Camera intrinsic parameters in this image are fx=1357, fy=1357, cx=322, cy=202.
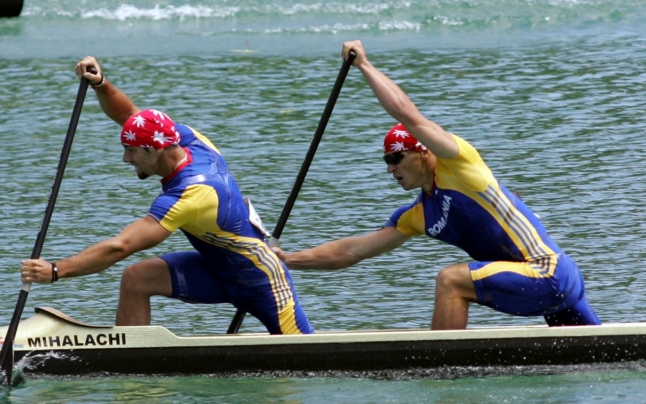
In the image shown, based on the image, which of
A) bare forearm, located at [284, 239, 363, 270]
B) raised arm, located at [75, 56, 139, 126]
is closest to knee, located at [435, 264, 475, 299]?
bare forearm, located at [284, 239, 363, 270]

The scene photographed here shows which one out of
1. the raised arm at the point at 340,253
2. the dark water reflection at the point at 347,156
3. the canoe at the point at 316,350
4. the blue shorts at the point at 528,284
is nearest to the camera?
the blue shorts at the point at 528,284

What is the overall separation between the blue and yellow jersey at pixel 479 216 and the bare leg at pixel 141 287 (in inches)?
58.7

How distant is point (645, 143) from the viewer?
45.9 feet

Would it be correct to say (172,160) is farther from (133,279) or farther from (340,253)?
(340,253)

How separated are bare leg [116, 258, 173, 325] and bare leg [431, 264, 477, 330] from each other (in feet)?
4.92

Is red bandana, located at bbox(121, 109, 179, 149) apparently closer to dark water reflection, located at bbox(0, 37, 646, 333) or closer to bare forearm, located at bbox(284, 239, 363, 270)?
bare forearm, located at bbox(284, 239, 363, 270)

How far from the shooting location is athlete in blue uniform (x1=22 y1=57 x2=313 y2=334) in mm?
7160

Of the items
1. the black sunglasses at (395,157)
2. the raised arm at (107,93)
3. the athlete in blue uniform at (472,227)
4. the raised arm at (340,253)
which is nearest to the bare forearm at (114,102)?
the raised arm at (107,93)

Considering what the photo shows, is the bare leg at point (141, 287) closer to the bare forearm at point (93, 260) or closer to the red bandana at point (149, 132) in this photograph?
the bare forearm at point (93, 260)

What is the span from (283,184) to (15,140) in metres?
3.79

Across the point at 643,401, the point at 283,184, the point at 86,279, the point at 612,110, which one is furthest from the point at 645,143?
the point at 643,401

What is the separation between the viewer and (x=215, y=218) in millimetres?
7258

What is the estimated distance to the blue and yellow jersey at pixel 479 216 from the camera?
→ 716 cm

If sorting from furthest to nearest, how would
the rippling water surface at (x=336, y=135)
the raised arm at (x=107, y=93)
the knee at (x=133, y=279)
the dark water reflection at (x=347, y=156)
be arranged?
1. the dark water reflection at (x=347, y=156)
2. the rippling water surface at (x=336, y=135)
3. the raised arm at (x=107, y=93)
4. the knee at (x=133, y=279)
